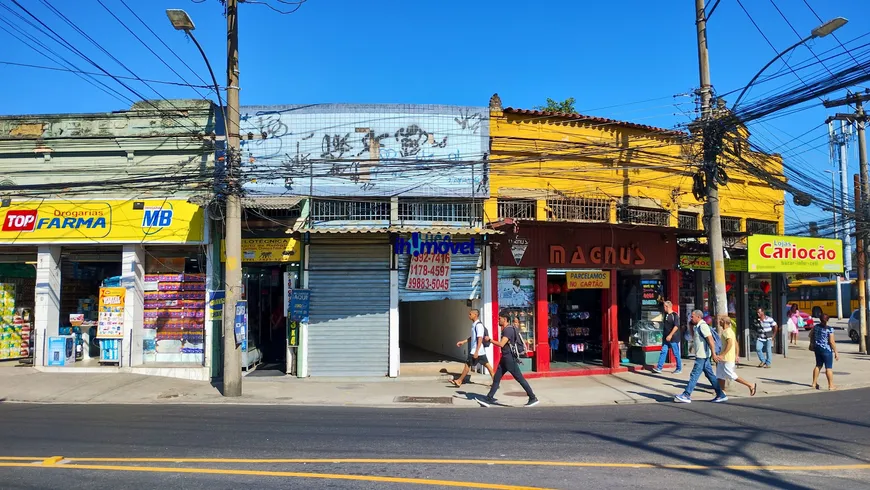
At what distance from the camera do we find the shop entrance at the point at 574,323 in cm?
1591

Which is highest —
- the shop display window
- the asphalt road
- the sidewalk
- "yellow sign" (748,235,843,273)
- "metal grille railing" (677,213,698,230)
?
"metal grille railing" (677,213,698,230)

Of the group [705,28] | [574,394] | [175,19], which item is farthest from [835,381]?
[175,19]

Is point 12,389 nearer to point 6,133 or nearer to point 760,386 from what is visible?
point 6,133

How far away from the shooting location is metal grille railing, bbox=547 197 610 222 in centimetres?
1542

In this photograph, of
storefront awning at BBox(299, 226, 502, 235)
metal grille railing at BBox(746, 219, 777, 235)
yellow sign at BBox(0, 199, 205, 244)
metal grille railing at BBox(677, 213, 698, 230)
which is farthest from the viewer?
metal grille railing at BBox(746, 219, 777, 235)

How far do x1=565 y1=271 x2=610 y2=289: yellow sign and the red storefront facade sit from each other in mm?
26

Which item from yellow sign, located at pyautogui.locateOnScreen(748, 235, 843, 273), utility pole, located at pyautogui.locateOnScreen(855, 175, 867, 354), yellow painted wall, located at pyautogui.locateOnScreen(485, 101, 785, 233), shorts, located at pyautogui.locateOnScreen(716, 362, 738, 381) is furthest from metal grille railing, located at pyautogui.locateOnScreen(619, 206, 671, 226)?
utility pole, located at pyautogui.locateOnScreen(855, 175, 867, 354)

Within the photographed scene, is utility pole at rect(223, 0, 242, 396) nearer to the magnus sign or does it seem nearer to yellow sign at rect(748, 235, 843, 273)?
the magnus sign

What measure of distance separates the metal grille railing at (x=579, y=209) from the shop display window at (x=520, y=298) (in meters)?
1.69

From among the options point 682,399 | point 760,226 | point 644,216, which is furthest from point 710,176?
point 760,226

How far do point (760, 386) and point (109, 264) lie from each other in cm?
1700

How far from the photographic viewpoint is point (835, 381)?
1396cm

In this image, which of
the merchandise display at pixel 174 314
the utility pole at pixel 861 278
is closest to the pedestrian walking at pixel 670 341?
the utility pole at pixel 861 278

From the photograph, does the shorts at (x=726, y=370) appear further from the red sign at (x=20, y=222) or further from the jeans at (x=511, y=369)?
the red sign at (x=20, y=222)
